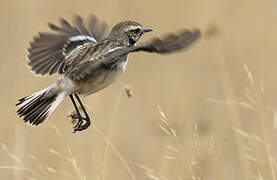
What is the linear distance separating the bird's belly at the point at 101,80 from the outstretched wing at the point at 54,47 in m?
0.29

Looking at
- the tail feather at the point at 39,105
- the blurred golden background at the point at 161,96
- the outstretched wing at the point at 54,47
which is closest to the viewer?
the tail feather at the point at 39,105

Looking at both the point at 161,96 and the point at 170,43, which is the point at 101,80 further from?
the point at 161,96

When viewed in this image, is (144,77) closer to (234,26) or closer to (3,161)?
(234,26)

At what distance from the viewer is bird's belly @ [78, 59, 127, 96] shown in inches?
197

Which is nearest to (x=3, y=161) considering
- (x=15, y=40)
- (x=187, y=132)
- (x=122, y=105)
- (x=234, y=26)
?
(x=187, y=132)

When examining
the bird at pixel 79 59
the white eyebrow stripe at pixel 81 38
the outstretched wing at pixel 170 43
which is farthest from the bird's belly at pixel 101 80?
the white eyebrow stripe at pixel 81 38

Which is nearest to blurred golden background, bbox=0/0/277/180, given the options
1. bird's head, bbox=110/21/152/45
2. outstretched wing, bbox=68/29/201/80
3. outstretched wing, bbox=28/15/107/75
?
outstretched wing, bbox=28/15/107/75

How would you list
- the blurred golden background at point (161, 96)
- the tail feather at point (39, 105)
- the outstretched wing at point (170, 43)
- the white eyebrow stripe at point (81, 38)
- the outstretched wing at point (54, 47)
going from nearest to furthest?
1. the outstretched wing at point (170, 43)
2. the tail feather at point (39, 105)
3. the outstretched wing at point (54, 47)
4. the white eyebrow stripe at point (81, 38)
5. the blurred golden background at point (161, 96)

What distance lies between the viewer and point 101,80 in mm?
5023

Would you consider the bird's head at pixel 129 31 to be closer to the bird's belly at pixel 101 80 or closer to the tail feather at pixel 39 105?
the bird's belly at pixel 101 80

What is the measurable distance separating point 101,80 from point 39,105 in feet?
1.29

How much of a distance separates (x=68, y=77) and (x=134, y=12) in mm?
5564

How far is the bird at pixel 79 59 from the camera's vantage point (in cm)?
446

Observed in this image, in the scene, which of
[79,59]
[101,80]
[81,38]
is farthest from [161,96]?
[101,80]
